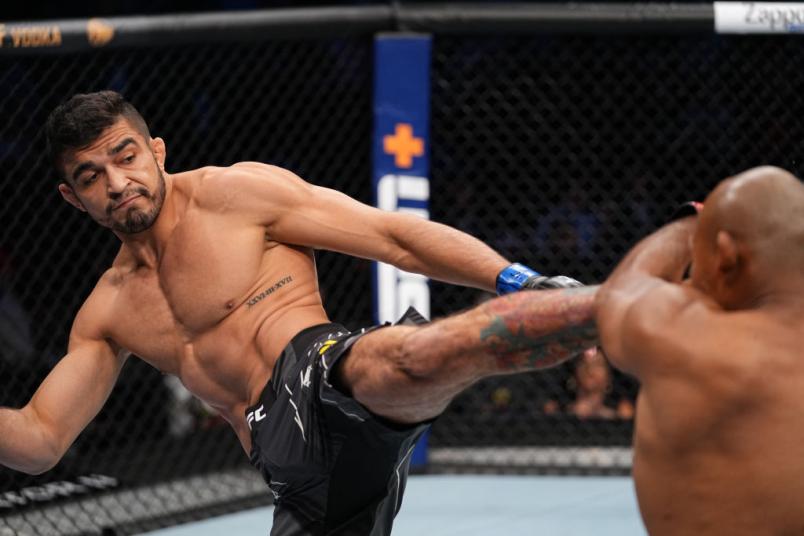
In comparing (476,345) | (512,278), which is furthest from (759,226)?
(512,278)

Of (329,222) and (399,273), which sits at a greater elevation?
(329,222)

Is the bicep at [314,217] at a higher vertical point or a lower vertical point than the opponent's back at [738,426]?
higher

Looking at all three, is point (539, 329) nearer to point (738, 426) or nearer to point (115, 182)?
point (738, 426)

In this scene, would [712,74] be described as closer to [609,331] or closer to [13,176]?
[13,176]

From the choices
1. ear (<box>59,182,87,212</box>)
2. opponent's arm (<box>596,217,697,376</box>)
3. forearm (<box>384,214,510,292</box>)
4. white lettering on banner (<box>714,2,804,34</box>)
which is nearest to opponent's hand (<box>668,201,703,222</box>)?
opponent's arm (<box>596,217,697,376</box>)

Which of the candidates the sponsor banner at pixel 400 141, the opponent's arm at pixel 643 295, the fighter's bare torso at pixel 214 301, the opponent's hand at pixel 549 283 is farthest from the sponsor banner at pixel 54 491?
the opponent's arm at pixel 643 295

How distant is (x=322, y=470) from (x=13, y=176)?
76.0 inches

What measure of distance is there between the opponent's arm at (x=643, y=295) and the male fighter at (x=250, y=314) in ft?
1.11

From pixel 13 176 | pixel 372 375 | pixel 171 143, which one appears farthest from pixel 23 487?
pixel 372 375

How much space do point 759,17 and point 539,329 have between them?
7.44 feet

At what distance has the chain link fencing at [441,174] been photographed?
138 inches

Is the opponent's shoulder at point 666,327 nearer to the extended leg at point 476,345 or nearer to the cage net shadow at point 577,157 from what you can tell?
the extended leg at point 476,345

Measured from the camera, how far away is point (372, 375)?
1.81 m

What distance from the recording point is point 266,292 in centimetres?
226
